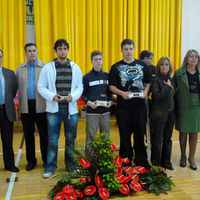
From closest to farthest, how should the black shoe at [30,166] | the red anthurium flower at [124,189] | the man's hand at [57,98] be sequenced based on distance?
the red anthurium flower at [124,189], the man's hand at [57,98], the black shoe at [30,166]

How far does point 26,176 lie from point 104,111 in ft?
4.08

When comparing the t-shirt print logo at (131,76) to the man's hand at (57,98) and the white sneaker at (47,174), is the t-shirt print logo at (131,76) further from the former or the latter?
the white sneaker at (47,174)

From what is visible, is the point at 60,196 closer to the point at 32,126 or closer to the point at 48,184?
the point at 48,184

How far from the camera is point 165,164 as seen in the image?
3.08m

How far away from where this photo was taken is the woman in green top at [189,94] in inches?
115

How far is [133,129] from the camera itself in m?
2.94

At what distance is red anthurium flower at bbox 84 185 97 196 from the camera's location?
2168 millimetres

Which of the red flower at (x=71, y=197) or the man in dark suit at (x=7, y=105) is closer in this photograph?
the red flower at (x=71, y=197)

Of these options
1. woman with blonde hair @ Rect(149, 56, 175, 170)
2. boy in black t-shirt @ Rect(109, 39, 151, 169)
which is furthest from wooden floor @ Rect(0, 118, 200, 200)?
boy in black t-shirt @ Rect(109, 39, 151, 169)

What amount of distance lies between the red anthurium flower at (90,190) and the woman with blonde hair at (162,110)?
1.11m

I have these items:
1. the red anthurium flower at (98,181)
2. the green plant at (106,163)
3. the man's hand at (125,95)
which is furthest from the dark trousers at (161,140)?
the red anthurium flower at (98,181)

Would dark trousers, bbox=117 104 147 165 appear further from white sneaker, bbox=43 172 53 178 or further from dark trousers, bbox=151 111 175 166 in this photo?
white sneaker, bbox=43 172 53 178

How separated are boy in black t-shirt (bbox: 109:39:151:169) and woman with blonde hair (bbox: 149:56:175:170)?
0.46 ft

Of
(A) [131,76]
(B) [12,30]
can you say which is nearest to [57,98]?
(A) [131,76]
